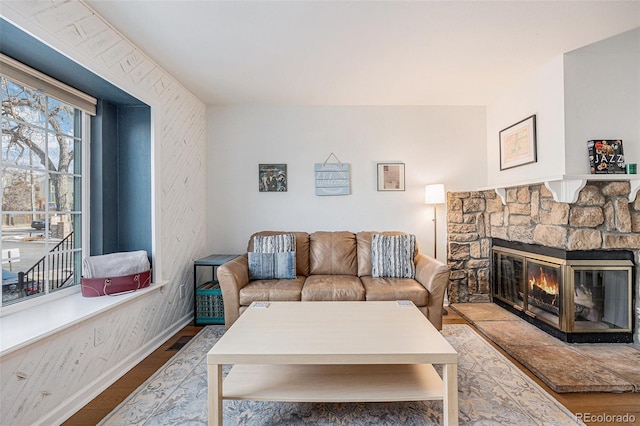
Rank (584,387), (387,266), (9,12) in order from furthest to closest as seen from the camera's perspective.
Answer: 1. (387,266)
2. (584,387)
3. (9,12)

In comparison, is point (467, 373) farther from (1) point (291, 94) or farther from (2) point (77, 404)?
(1) point (291, 94)

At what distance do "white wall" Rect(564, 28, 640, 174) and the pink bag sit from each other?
367cm

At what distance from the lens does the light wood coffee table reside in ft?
4.61

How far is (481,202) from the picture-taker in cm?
347

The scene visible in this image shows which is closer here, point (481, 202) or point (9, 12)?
point (9, 12)

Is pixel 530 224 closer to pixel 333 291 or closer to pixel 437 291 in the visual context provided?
pixel 437 291

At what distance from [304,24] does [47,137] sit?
1985 mm

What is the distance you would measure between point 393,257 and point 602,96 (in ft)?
7.42

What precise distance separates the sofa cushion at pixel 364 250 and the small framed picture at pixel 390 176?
23.0 inches

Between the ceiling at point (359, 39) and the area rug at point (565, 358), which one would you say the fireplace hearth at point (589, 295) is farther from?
the ceiling at point (359, 39)

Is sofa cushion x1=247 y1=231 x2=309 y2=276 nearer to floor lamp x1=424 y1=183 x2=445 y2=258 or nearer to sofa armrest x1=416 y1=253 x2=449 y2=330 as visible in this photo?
sofa armrest x1=416 y1=253 x2=449 y2=330

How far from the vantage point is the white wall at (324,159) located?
11.6ft

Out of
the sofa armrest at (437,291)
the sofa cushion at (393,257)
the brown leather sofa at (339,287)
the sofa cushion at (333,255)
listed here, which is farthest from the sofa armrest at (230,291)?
the sofa armrest at (437,291)

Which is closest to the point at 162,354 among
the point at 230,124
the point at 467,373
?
the point at 467,373
